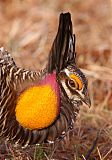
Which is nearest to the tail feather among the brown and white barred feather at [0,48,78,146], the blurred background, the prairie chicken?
the prairie chicken

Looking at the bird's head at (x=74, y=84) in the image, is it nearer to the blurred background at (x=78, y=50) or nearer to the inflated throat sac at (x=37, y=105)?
the inflated throat sac at (x=37, y=105)

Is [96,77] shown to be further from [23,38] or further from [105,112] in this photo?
[23,38]

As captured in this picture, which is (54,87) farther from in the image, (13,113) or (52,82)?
(13,113)

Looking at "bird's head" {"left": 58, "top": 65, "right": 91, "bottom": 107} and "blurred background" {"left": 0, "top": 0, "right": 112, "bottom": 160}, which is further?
"blurred background" {"left": 0, "top": 0, "right": 112, "bottom": 160}

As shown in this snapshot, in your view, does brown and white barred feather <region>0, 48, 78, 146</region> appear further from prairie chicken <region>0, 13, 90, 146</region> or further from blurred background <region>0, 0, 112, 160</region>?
blurred background <region>0, 0, 112, 160</region>

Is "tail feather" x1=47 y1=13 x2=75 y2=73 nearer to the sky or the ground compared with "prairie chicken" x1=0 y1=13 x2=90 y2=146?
nearer to the sky

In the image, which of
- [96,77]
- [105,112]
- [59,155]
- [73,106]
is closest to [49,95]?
[73,106]

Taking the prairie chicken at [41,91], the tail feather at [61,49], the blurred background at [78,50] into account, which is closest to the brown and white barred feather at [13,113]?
the prairie chicken at [41,91]
